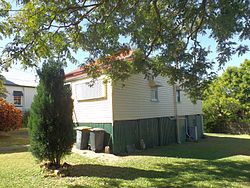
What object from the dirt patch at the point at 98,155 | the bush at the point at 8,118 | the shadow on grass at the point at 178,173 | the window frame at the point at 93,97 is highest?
the window frame at the point at 93,97

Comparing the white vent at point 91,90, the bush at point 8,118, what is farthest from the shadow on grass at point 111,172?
the bush at point 8,118

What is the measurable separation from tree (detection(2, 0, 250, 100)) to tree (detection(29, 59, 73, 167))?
0.92 m

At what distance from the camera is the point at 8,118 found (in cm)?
1867

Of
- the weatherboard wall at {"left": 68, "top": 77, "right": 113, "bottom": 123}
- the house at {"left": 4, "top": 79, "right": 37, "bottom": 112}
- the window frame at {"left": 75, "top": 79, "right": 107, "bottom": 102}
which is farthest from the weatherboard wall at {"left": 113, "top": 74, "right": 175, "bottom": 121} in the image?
the house at {"left": 4, "top": 79, "right": 37, "bottom": 112}

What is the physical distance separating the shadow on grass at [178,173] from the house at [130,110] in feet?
12.0

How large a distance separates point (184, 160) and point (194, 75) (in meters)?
4.02

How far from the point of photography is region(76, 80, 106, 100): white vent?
13938 mm

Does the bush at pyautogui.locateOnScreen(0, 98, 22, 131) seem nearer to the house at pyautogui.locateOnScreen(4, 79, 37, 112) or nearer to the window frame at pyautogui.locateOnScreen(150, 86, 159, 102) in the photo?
the window frame at pyautogui.locateOnScreen(150, 86, 159, 102)

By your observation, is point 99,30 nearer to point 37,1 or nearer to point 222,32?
point 37,1

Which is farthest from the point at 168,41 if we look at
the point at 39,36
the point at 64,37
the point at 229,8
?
the point at 39,36

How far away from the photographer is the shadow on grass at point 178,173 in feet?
26.5

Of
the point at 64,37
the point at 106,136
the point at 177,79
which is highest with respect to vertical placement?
the point at 64,37

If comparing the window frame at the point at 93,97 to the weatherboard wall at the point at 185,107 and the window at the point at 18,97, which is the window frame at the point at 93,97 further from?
the window at the point at 18,97

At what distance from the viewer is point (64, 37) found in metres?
9.12
